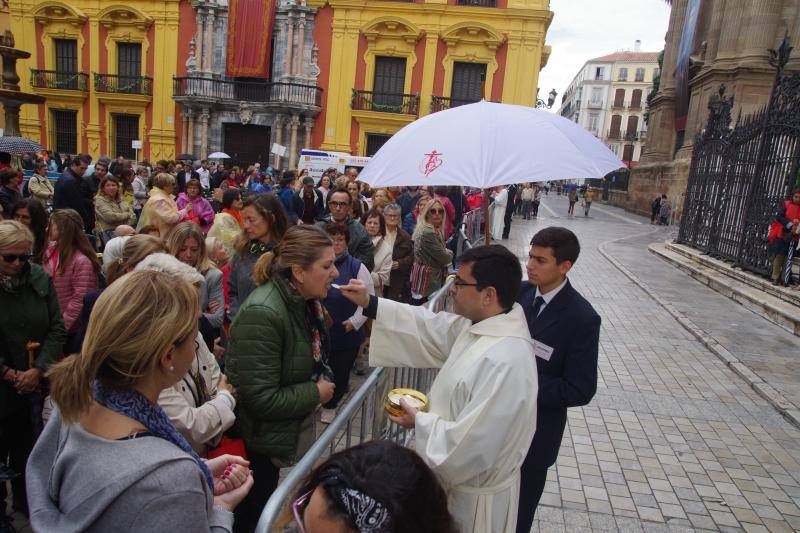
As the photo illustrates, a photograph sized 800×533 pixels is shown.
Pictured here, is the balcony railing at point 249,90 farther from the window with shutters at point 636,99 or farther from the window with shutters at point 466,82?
the window with shutters at point 636,99

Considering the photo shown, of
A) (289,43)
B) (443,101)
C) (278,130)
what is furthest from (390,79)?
(278,130)

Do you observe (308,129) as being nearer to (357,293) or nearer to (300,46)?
(300,46)

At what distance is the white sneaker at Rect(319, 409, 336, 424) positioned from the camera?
4.66 meters

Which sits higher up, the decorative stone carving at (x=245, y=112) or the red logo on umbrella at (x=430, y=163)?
the decorative stone carving at (x=245, y=112)

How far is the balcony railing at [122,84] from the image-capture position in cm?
2825

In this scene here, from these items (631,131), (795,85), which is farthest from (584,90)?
(795,85)

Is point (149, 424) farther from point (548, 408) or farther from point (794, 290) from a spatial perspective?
point (794, 290)

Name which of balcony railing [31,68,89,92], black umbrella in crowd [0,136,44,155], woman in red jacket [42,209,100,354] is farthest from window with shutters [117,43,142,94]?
woman in red jacket [42,209,100,354]

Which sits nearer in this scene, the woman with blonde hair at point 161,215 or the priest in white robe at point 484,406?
the priest in white robe at point 484,406

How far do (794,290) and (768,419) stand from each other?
5.38 meters

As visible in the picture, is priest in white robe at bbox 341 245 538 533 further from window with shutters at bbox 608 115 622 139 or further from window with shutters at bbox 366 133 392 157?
window with shutters at bbox 608 115 622 139

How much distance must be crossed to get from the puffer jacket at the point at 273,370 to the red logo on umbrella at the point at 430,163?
3.55 ft

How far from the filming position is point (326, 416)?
4711mm

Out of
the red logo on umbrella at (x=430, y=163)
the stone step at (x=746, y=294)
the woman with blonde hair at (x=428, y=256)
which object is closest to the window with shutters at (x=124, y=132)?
the stone step at (x=746, y=294)
